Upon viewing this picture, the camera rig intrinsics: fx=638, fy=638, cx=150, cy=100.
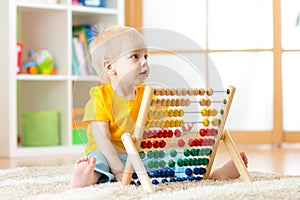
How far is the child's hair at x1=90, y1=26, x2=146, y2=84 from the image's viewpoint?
176 cm

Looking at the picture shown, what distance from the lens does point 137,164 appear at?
161 centimetres

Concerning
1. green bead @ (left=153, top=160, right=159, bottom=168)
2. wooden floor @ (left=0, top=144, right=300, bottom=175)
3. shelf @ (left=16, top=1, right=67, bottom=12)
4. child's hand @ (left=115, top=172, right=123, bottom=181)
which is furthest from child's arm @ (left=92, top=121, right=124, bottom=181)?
shelf @ (left=16, top=1, right=67, bottom=12)

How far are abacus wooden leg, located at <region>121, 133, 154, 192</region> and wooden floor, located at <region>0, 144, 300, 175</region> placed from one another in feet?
2.67

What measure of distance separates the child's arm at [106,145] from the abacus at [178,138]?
0.21 ft

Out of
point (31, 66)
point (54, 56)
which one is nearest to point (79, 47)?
point (54, 56)

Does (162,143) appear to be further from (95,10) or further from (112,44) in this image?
(95,10)

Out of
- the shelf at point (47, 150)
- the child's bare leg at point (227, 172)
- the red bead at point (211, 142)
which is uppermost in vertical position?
the red bead at point (211, 142)

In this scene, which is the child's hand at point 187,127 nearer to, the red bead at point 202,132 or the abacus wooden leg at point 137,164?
the red bead at point 202,132

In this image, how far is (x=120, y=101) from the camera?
1.79m

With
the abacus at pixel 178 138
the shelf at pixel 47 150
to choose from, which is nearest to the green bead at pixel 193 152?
the abacus at pixel 178 138

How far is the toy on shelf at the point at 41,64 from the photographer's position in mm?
3363

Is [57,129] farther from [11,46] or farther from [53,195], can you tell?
[53,195]

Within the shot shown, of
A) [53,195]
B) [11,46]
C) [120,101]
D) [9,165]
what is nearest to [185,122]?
[120,101]

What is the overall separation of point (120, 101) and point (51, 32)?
1.76m
